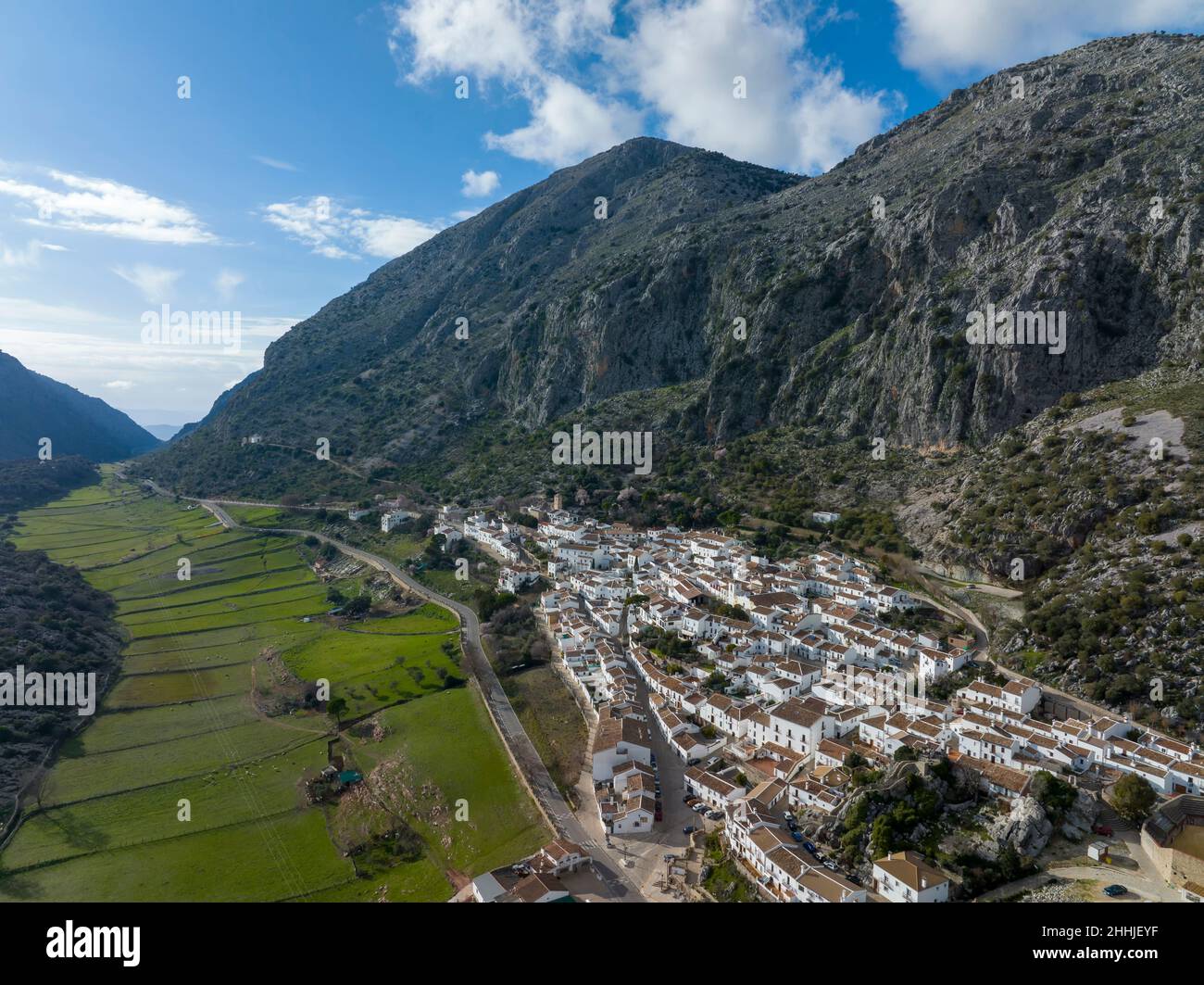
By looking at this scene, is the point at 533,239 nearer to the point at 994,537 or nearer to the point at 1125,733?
the point at 994,537

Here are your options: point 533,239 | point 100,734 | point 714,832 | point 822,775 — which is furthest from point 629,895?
point 533,239

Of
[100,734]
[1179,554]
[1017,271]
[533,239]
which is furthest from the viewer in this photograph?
[533,239]

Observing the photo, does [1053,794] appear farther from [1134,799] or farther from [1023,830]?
[1023,830]

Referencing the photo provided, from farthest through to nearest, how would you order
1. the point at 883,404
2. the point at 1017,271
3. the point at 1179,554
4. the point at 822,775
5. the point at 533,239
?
1. the point at 533,239
2. the point at 883,404
3. the point at 1017,271
4. the point at 1179,554
5. the point at 822,775

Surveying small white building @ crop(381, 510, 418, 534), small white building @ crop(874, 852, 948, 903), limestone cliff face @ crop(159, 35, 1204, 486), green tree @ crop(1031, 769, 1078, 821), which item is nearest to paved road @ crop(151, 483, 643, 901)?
small white building @ crop(874, 852, 948, 903)

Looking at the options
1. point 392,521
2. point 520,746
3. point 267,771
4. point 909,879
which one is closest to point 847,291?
point 392,521

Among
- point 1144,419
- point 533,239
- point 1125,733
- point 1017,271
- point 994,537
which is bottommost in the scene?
point 1125,733
